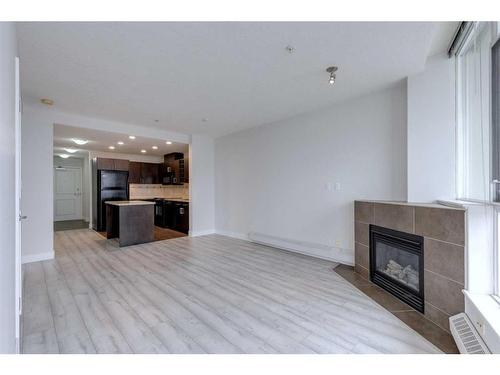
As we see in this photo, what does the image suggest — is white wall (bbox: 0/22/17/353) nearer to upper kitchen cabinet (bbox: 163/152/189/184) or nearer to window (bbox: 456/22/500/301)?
window (bbox: 456/22/500/301)

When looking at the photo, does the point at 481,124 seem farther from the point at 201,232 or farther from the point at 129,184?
the point at 129,184

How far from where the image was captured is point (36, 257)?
3.93 metres

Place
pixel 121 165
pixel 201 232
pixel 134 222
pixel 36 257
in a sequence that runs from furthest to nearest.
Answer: pixel 121 165, pixel 201 232, pixel 134 222, pixel 36 257

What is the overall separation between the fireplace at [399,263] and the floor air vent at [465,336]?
0.43 metres

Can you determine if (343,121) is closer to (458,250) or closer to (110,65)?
(458,250)

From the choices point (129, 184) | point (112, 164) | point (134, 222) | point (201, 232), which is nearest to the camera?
point (134, 222)

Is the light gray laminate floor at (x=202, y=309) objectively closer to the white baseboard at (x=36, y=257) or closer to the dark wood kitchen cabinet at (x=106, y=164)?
the white baseboard at (x=36, y=257)

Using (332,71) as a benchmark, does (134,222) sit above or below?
below

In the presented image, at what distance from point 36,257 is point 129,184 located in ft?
13.1

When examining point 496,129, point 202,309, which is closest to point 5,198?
point 202,309

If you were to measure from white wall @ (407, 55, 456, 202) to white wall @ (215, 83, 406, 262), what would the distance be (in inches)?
11.6

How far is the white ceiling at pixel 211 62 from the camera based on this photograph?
201 centimetres

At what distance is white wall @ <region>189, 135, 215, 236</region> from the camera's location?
6023mm

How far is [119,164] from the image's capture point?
23.4ft
